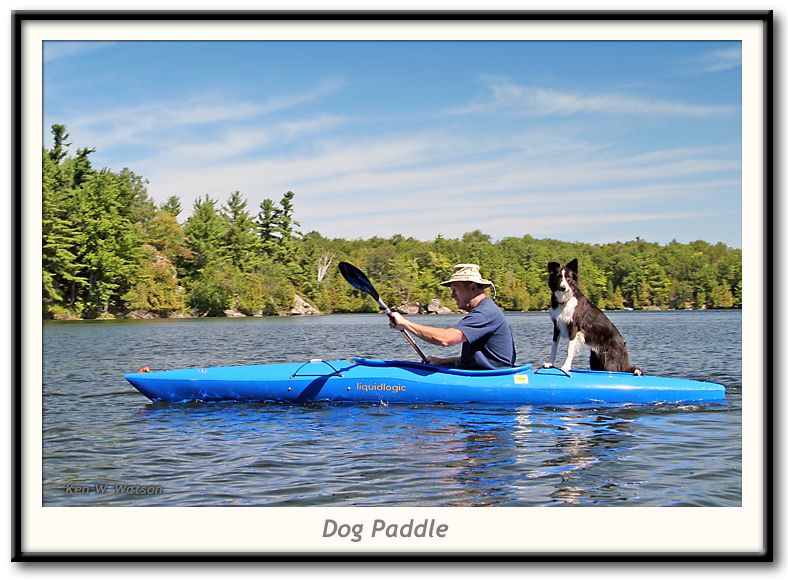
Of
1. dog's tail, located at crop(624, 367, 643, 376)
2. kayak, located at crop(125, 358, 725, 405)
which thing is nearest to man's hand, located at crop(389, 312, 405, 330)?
kayak, located at crop(125, 358, 725, 405)

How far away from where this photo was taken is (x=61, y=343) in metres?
19.1

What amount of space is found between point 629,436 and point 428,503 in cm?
266

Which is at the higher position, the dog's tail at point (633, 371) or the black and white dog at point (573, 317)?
the black and white dog at point (573, 317)

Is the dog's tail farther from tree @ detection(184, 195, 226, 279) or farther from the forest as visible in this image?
tree @ detection(184, 195, 226, 279)

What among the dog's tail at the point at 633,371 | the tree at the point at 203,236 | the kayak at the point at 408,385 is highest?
the tree at the point at 203,236

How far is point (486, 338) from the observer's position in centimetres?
822

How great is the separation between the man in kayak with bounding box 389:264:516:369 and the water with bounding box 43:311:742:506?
504 mm

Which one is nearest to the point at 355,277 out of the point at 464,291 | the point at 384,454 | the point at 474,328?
the point at 464,291

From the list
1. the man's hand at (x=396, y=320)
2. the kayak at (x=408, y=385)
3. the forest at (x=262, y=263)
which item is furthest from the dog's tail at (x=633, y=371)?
the forest at (x=262, y=263)

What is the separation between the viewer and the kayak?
8383mm

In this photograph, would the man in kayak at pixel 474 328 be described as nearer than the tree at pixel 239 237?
Yes

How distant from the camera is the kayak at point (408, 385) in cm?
838

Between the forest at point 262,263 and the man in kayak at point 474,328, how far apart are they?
273 inches

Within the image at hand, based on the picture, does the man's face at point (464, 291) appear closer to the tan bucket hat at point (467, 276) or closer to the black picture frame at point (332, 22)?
the tan bucket hat at point (467, 276)
